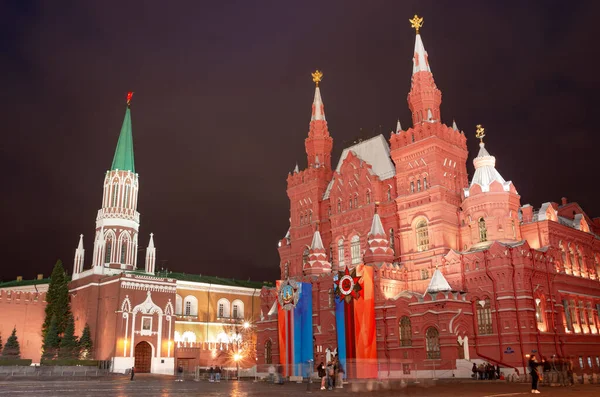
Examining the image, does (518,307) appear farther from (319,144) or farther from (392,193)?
(319,144)

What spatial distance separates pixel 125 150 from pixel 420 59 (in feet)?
138

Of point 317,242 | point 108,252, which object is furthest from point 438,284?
point 108,252

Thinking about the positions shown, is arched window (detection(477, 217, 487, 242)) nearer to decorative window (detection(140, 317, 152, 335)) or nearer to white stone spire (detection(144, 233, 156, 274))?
decorative window (detection(140, 317, 152, 335))

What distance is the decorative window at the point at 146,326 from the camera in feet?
200

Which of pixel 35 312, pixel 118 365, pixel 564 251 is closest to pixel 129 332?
pixel 118 365

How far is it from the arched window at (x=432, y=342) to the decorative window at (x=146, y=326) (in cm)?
3417

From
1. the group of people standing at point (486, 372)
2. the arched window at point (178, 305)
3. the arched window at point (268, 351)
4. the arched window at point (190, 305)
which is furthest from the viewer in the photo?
the arched window at point (190, 305)

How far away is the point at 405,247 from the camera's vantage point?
48.4 metres

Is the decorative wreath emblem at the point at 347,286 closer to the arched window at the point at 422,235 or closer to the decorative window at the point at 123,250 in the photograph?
the arched window at the point at 422,235

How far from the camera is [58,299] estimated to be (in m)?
65.0

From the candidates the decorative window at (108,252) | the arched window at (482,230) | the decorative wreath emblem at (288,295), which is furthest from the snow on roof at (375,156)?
the decorative window at (108,252)

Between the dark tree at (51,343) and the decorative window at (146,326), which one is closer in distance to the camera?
the dark tree at (51,343)

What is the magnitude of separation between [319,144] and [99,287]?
3043 cm

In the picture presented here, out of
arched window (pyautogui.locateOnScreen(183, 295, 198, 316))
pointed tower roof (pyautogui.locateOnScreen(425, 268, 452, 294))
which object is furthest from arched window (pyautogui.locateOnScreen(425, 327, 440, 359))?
arched window (pyautogui.locateOnScreen(183, 295, 198, 316))
